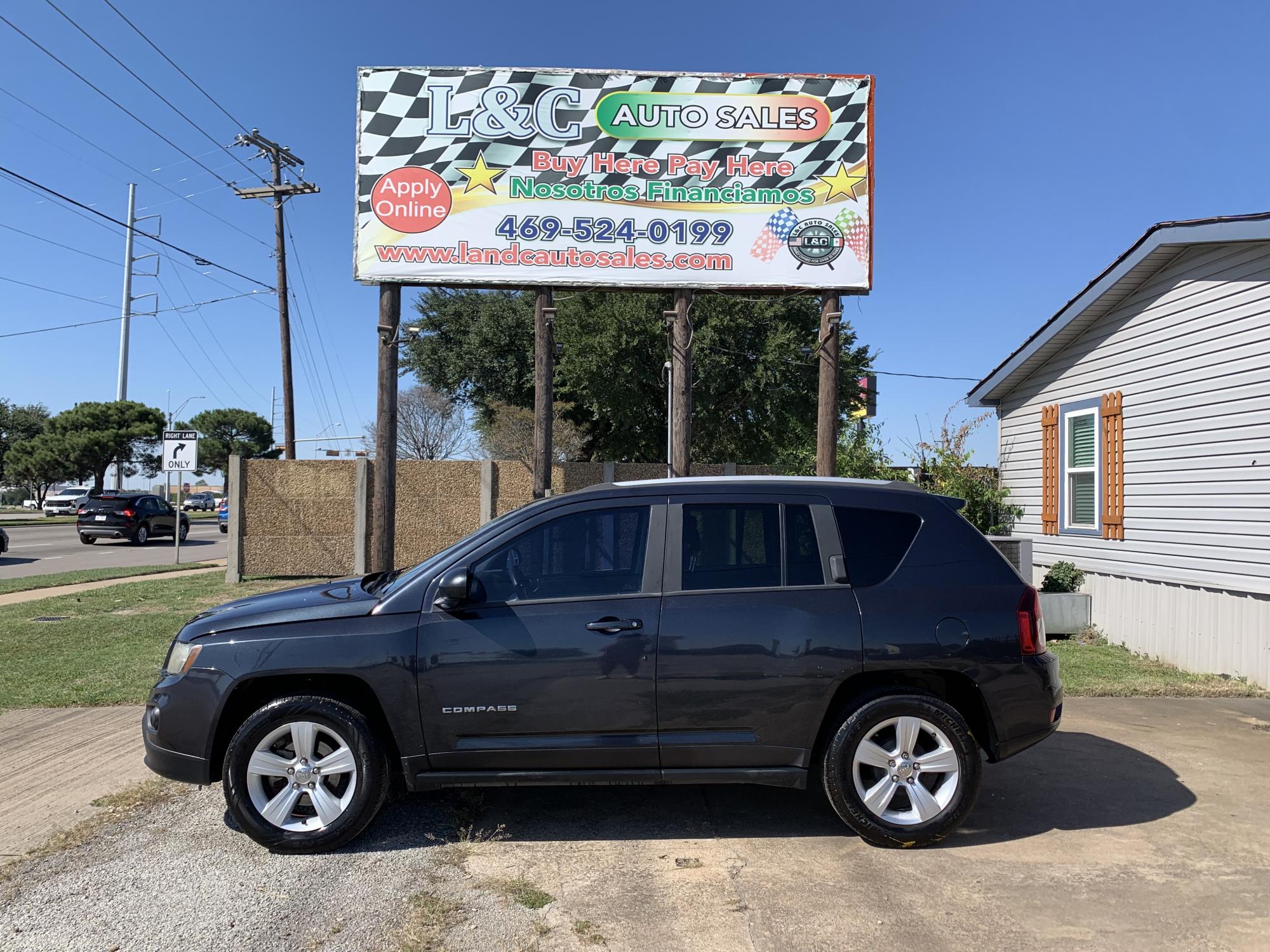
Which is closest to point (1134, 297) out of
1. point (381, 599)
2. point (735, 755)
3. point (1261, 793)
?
point (1261, 793)

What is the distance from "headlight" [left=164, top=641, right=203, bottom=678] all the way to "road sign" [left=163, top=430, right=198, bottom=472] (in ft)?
50.2

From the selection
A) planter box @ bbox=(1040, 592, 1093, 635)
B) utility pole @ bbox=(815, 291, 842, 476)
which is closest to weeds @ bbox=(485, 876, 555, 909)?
utility pole @ bbox=(815, 291, 842, 476)

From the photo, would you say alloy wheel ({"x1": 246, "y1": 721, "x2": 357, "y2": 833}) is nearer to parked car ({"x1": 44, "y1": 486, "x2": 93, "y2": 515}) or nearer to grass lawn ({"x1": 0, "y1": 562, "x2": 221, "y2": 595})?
grass lawn ({"x1": 0, "y1": 562, "x2": 221, "y2": 595})

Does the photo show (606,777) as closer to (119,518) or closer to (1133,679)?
(1133,679)

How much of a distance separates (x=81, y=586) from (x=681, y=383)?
11.5 metres

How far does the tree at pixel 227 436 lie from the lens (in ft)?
223

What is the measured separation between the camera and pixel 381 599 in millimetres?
4270

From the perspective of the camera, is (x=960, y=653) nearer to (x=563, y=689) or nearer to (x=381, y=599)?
(x=563, y=689)

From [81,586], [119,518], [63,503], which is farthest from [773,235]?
[63,503]

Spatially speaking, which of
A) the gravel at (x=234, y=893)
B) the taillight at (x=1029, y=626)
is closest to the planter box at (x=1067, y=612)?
the taillight at (x=1029, y=626)

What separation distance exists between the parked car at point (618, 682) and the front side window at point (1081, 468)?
673 cm

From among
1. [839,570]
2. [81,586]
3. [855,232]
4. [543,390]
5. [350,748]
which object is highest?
[855,232]

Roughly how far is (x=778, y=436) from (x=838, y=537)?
14.6 meters

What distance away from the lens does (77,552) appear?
23.2 m
